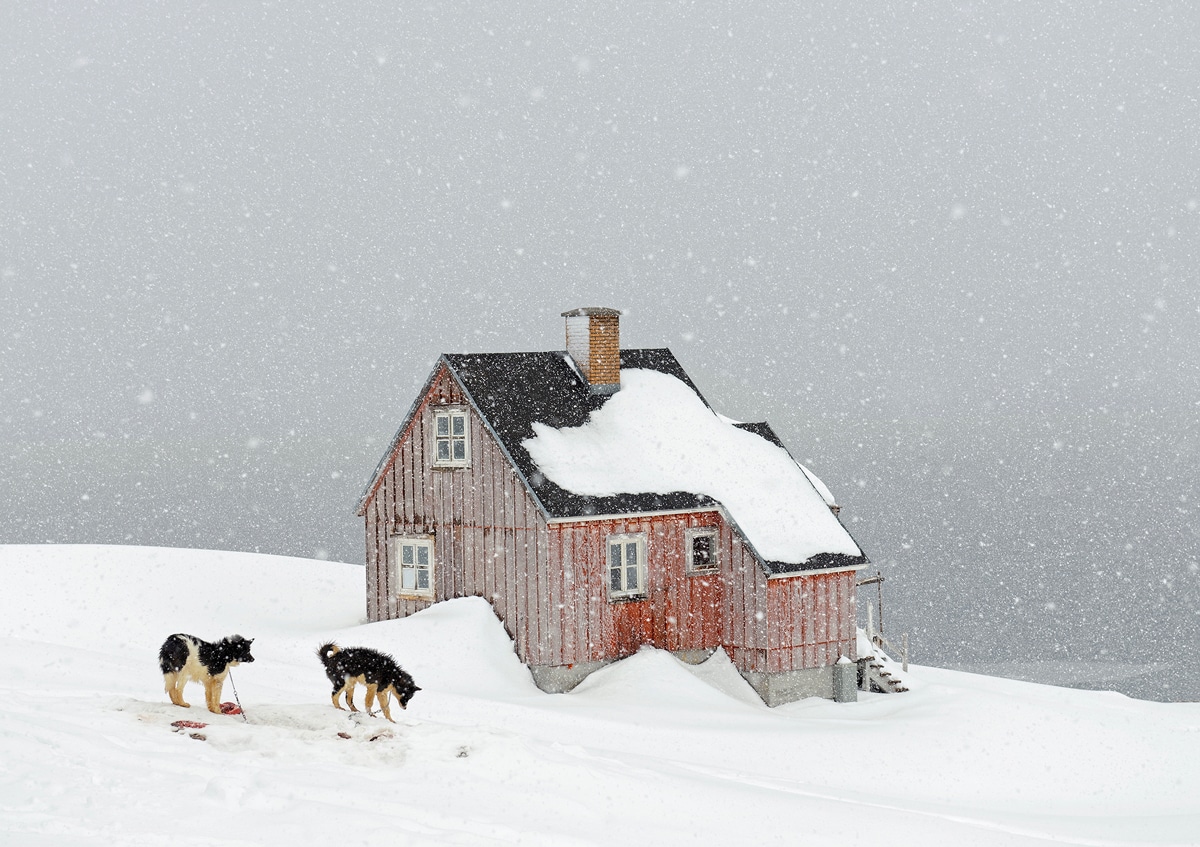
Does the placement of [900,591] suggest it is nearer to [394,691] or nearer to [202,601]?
[202,601]

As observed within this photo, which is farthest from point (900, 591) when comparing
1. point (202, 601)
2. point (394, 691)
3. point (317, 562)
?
point (394, 691)

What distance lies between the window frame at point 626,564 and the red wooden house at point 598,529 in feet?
0.10

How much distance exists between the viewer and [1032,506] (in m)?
151

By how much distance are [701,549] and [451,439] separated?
5789 mm

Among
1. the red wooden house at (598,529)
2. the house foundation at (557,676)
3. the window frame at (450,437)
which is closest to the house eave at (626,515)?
the red wooden house at (598,529)

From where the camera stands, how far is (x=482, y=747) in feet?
50.0

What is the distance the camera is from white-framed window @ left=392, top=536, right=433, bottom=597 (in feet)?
93.1

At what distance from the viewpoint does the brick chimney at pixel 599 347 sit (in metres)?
29.7

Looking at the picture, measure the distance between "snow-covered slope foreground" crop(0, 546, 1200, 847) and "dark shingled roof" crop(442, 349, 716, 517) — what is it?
2.96 m

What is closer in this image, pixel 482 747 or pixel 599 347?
pixel 482 747

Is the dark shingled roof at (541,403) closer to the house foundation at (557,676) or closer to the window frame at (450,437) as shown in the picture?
the window frame at (450,437)

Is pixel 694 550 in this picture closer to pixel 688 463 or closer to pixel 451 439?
pixel 688 463

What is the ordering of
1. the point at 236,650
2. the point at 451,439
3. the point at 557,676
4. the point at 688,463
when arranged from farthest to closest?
1. the point at 688,463
2. the point at 451,439
3. the point at 557,676
4. the point at 236,650

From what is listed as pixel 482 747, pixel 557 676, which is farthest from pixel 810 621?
pixel 482 747
